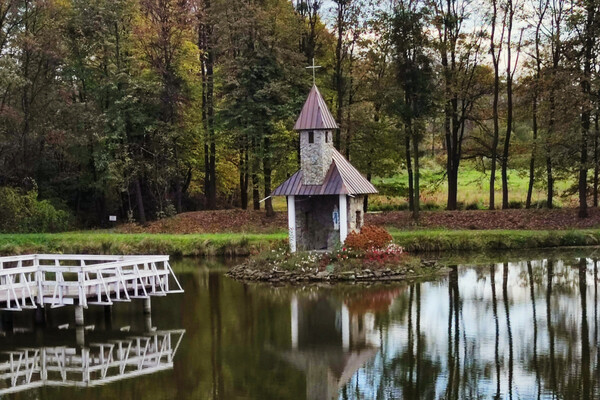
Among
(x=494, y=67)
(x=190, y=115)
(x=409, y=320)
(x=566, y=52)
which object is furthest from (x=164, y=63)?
(x=409, y=320)

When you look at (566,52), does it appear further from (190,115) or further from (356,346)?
(356,346)

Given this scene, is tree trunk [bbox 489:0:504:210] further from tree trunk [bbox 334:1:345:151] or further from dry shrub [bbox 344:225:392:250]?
dry shrub [bbox 344:225:392:250]

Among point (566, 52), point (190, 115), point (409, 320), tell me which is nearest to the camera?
point (409, 320)

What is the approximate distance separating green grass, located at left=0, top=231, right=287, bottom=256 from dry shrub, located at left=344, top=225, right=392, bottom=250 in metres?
5.76

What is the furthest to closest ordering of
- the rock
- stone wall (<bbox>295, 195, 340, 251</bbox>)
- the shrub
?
the shrub < stone wall (<bbox>295, 195, 340, 251</bbox>) < the rock

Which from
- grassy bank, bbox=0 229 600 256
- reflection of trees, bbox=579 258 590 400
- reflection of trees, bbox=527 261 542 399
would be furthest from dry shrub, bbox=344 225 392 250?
reflection of trees, bbox=579 258 590 400

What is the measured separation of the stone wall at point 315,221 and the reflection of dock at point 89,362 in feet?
35.4

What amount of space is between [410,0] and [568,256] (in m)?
15.9

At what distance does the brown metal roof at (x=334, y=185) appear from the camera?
83.3ft

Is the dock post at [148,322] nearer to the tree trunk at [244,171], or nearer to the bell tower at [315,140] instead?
the bell tower at [315,140]

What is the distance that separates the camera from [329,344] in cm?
1509

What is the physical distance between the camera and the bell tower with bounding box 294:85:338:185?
25.7m

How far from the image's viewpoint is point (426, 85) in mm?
34312

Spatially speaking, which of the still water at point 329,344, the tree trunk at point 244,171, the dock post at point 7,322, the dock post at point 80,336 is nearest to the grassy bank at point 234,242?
the still water at point 329,344
